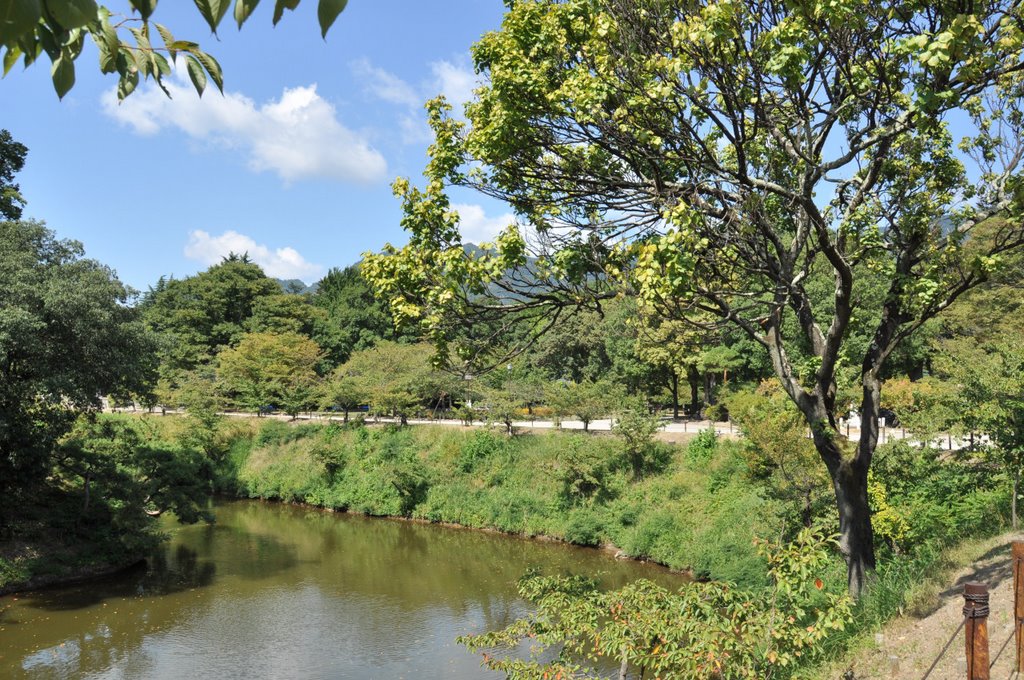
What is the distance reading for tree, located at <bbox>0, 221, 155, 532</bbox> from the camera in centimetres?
1402

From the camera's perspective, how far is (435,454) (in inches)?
1016

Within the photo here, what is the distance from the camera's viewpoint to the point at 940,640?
577cm

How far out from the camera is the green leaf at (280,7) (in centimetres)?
164

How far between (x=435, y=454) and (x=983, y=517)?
59.0 feet

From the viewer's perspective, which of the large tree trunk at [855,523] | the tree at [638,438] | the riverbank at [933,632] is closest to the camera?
the riverbank at [933,632]

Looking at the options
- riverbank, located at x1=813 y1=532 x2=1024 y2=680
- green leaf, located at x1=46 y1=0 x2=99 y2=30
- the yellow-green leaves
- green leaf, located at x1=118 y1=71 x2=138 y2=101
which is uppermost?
green leaf, located at x1=118 y1=71 x2=138 y2=101

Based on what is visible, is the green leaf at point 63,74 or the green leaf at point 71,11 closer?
the green leaf at point 71,11

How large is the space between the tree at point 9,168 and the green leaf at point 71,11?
27057 millimetres

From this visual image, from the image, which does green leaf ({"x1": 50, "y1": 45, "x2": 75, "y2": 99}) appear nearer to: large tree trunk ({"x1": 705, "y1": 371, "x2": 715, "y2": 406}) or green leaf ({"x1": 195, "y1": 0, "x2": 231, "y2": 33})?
green leaf ({"x1": 195, "y1": 0, "x2": 231, "y2": 33})

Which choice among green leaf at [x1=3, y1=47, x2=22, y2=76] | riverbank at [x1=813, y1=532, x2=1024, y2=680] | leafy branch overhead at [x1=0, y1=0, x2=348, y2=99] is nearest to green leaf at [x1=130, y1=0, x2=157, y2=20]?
leafy branch overhead at [x1=0, y1=0, x2=348, y2=99]

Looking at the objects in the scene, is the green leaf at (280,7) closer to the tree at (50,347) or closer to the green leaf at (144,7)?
the green leaf at (144,7)

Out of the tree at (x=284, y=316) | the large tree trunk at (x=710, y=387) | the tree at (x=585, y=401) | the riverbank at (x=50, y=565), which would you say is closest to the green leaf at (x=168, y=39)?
the riverbank at (x=50, y=565)

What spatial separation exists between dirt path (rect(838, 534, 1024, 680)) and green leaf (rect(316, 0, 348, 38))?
5651mm

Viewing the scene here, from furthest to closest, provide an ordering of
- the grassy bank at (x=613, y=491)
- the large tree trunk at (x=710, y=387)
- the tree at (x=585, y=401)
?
1. the large tree trunk at (x=710, y=387)
2. the tree at (x=585, y=401)
3. the grassy bank at (x=613, y=491)
